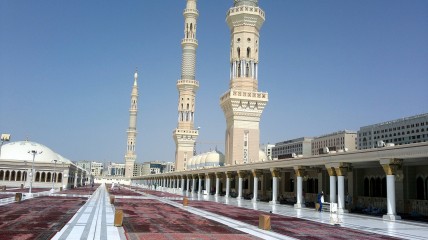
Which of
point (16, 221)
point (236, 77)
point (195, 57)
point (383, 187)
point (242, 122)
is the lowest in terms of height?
Answer: point (16, 221)

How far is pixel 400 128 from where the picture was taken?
136000 millimetres

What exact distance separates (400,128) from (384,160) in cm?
12342

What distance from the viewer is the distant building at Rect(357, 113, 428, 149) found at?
127 meters

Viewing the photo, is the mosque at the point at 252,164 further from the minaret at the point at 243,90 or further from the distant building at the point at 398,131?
the distant building at the point at 398,131

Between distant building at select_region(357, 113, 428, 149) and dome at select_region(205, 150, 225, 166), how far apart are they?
72918 mm

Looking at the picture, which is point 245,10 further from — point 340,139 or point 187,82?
point 340,139

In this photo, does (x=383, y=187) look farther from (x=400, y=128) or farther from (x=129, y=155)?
(x=129, y=155)

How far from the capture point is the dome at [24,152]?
88812 millimetres

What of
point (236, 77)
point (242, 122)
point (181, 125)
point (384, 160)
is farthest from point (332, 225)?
point (181, 125)

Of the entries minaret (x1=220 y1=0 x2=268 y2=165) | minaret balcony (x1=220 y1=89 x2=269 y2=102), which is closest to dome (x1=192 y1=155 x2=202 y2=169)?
minaret (x1=220 y1=0 x2=268 y2=165)

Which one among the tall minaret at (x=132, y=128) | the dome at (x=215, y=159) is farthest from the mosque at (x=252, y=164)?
the tall minaret at (x=132, y=128)

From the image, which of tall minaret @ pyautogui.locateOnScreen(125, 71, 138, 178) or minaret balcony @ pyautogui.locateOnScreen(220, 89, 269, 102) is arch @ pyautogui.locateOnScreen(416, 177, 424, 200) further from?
tall minaret @ pyautogui.locateOnScreen(125, 71, 138, 178)

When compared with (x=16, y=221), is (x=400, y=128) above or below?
above

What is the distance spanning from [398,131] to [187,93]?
7578 centimetres
